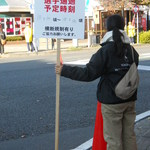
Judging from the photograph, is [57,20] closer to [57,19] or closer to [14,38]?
[57,19]

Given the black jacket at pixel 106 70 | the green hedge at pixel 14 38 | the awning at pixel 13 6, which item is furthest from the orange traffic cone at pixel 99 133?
the green hedge at pixel 14 38

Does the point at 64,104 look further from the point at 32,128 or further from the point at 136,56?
the point at 136,56

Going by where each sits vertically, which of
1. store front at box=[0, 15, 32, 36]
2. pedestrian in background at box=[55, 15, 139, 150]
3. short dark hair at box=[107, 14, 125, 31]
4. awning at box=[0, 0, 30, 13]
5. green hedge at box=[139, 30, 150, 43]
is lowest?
pedestrian in background at box=[55, 15, 139, 150]

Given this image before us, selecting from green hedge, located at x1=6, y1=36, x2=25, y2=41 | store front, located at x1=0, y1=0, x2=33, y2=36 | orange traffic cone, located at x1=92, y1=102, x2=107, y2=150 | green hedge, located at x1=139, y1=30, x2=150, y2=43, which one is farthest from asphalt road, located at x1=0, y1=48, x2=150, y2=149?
store front, located at x1=0, y1=0, x2=33, y2=36

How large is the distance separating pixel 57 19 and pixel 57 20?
0.04ft

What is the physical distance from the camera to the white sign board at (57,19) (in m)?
4.16

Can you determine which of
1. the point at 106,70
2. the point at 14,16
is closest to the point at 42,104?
the point at 106,70

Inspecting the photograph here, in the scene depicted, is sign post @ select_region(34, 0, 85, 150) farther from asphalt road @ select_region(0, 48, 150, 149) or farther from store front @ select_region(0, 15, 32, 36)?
store front @ select_region(0, 15, 32, 36)

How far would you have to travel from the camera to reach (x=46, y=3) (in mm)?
4152

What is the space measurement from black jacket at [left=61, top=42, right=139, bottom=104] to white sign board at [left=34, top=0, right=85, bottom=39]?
1.62 feet

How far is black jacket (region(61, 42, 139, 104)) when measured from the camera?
3.79 metres

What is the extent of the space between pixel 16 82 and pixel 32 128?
454cm

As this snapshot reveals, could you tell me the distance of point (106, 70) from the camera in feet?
12.7

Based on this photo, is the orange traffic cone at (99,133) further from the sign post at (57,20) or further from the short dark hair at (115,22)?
the short dark hair at (115,22)
